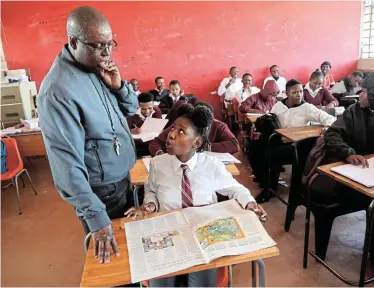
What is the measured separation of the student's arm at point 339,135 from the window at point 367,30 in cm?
524

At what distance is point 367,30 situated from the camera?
6375mm

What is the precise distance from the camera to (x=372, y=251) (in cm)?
207

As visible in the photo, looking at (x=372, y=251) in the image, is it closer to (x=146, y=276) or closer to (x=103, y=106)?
(x=146, y=276)

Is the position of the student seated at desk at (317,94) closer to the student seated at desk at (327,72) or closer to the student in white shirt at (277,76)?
the student in white shirt at (277,76)

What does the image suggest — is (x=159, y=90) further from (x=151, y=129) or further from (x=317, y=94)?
(x=151, y=129)

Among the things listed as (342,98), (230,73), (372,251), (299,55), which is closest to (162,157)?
(372,251)

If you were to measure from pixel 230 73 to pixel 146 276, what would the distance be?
5.50 metres

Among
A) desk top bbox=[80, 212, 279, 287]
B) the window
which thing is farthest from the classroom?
the window

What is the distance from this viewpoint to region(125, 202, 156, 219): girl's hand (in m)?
1.30

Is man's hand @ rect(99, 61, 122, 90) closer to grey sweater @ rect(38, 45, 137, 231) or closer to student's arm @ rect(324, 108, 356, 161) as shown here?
grey sweater @ rect(38, 45, 137, 231)

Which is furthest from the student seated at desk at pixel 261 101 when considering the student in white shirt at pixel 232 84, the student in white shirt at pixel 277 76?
the student in white shirt at pixel 277 76

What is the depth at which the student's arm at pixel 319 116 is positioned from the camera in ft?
9.79

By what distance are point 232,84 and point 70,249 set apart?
14.3ft

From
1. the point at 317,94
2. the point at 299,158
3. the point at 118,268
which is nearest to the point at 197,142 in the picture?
the point at 118,268
